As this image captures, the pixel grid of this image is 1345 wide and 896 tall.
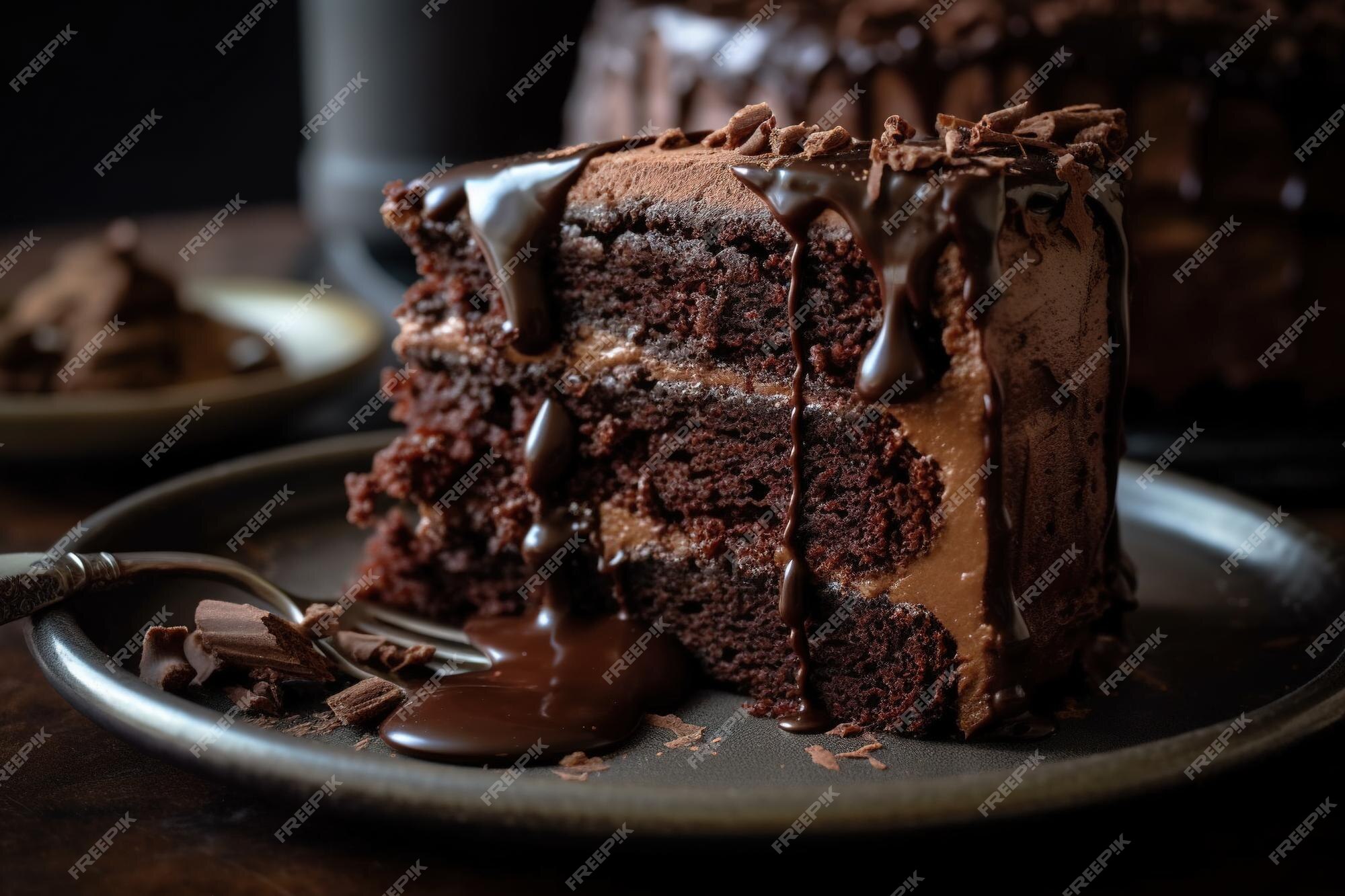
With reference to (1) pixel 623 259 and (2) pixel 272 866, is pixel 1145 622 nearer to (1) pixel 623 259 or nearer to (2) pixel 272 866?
(1) pixel 623 259

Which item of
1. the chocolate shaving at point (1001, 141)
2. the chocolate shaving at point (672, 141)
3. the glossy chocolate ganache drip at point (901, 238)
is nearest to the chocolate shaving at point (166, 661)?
the glossy chocolate ganache drip at point (901, 238)

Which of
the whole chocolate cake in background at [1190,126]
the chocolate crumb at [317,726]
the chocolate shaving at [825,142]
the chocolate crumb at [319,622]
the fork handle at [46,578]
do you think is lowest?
the whole chocolate cake in background at [1190,126]

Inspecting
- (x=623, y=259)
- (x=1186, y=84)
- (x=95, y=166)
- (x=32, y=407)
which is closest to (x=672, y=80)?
(x=1186, y=84)

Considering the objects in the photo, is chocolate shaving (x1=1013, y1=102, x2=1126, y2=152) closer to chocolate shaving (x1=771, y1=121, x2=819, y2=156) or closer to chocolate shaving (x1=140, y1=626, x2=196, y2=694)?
chocolate shaving (x1=771, y1=121, x2=819, y2=156)

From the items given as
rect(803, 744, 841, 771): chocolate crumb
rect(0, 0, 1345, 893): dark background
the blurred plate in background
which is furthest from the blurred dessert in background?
rect(803, 744, 841, 771): chocolate crumb

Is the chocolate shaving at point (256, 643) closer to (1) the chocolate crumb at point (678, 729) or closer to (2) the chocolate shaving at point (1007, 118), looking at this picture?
(1) the chocolate crumb at point (678, 729)

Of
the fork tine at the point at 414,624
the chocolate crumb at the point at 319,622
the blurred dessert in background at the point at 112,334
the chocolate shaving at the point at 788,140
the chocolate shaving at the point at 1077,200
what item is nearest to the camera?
the chocolate shaving at the point at 1077,200
